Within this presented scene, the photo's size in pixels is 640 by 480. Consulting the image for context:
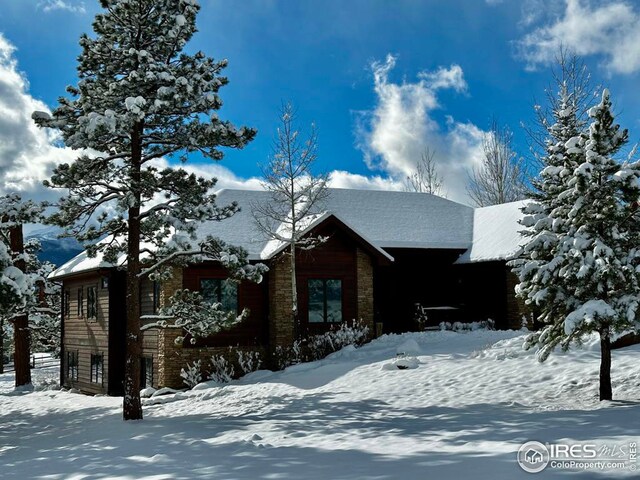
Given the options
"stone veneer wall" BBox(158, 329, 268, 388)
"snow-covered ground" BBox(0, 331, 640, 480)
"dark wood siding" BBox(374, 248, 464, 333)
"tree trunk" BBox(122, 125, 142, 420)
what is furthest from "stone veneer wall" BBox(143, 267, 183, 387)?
"dark wood siding" BBox(374, 248, 464, 333)

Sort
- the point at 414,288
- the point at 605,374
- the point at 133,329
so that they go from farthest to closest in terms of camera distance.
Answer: the point at 414,288 → the point at 133,329 → the point at 605,374

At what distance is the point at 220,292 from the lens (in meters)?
22.5

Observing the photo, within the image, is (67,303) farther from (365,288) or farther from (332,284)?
(365,288)

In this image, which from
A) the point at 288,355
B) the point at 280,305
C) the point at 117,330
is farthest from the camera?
the point at 117,330

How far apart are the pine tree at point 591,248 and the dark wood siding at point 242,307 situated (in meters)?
11.8

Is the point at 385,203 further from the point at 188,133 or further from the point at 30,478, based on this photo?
the point at 30,478

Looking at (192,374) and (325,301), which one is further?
(325,301)

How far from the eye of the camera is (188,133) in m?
15.2

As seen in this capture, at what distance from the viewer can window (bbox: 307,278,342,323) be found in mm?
23281

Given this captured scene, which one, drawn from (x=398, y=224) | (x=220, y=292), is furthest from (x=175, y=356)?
(x=398, y=224)

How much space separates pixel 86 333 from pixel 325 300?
34.4 feet

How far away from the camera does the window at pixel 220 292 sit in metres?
22.3

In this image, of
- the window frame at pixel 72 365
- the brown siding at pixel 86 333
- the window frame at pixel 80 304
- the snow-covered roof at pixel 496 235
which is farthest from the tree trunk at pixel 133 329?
the snow-covered roof at pixel 496 235

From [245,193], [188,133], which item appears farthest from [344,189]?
[188,133]
